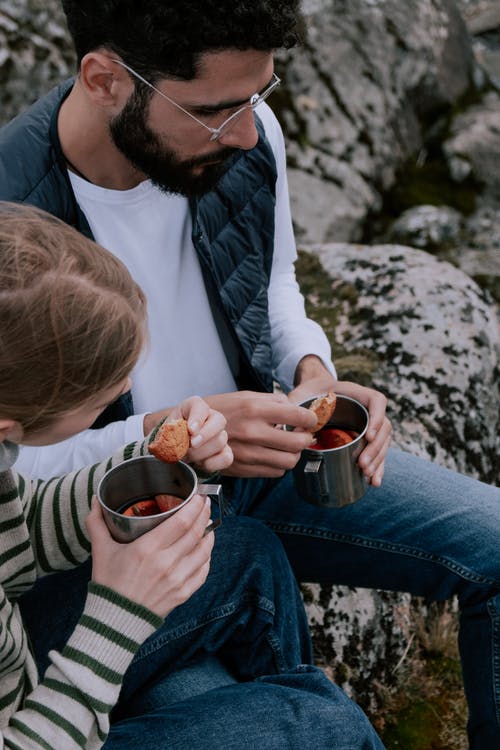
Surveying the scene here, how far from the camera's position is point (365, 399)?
106 inches

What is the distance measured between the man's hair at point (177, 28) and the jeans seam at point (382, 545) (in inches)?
57.8

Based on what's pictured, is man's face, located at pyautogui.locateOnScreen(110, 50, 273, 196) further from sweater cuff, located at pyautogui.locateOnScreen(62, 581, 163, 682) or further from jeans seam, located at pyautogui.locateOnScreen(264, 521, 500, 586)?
sweater cuff, located at pyautogui.locateOnScreen(62, 581, 163, 682)

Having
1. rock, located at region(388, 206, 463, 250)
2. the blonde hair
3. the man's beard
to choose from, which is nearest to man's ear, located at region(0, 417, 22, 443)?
the blonde hair

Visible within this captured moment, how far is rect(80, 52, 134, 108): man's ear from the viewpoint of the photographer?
8.40ft

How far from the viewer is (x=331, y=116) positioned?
573 centimetres

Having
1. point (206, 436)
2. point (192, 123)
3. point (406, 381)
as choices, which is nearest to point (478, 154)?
point (406, 381)

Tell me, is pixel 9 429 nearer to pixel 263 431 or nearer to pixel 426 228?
pixel 263 431

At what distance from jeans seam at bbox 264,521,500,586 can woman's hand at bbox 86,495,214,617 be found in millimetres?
874

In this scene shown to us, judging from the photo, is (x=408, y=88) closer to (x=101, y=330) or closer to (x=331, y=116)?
(x=331, y=116)

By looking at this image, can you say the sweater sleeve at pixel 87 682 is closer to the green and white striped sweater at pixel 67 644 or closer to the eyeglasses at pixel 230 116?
the green and white striped sweater at pixel 67 644

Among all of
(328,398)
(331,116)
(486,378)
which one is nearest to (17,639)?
(328,398)

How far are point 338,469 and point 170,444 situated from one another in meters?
0.58

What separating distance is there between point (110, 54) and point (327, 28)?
3.73 meters

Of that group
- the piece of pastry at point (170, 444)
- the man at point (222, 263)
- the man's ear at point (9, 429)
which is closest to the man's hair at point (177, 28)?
the man at point (222, 263)
